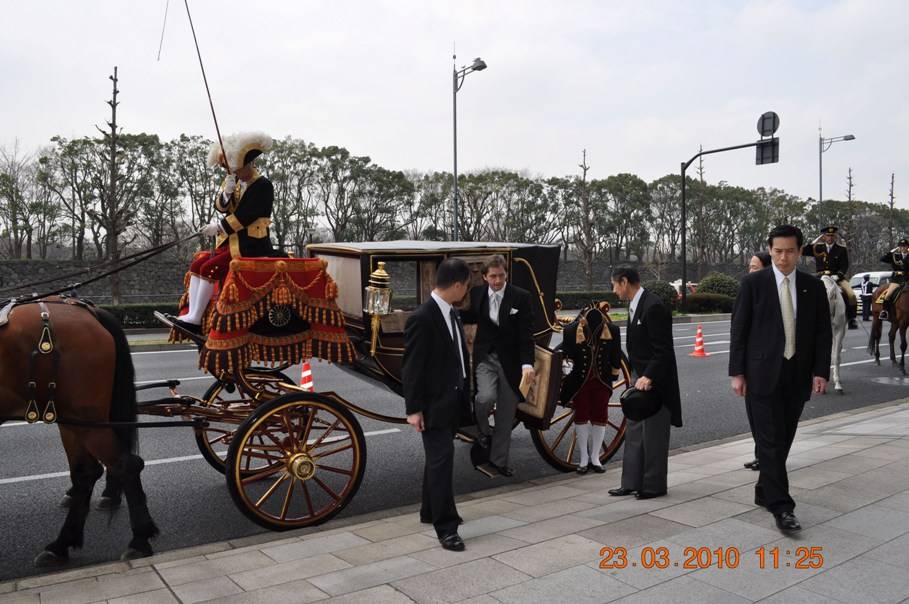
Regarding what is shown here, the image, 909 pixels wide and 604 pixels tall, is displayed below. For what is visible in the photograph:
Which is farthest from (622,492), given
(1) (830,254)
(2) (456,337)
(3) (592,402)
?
(1) (830,254)

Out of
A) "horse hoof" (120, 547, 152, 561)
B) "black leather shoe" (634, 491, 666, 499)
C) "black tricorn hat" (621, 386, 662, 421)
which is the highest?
"black tricorn hat" (621, 386, 662, 421)

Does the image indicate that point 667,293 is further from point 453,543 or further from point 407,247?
point 453,543

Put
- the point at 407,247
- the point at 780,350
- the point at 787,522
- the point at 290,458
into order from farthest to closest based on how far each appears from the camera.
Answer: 1. the point at 407,247
2. the point at 290,458
3. the point at 780,350
4. the point at 787,522

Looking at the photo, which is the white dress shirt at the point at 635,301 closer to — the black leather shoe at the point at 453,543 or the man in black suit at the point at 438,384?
the man in black suit at the point at 438,384

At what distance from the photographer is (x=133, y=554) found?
4488 millimetres

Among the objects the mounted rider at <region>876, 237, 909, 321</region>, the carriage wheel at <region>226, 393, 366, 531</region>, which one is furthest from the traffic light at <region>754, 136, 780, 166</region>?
the carriage wheel at <region>226, 393, 366, 531</region>

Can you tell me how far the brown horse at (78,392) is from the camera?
4441mm

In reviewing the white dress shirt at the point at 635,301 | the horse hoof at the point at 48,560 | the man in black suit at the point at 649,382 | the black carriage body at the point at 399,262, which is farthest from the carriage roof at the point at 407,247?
the horse hoof at the point at 48,560

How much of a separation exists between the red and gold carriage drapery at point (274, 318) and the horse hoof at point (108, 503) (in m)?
1.20

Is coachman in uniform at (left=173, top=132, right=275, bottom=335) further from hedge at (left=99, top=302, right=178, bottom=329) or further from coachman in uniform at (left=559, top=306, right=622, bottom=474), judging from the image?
hedge at (left=99, top=302, right=178, bottom=329)

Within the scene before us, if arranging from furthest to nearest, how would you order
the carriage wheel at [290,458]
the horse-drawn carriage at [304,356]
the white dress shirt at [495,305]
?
the white dress shirt at [495,305] < the horse-drawn carriage at [304,356] < the carriage wheel at [290,458]

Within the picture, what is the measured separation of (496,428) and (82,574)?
10.2 ft

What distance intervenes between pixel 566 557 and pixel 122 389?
3.18 m

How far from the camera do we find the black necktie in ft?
15.2
